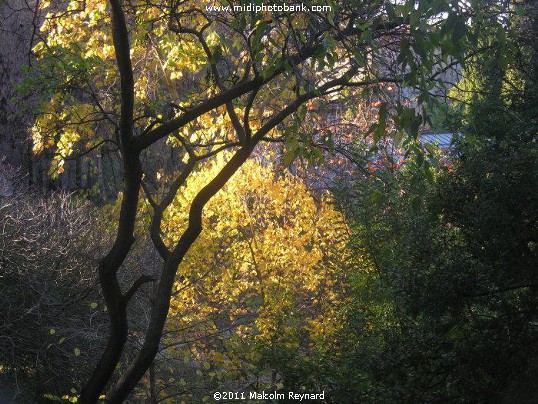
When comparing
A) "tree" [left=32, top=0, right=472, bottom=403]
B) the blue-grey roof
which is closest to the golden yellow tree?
the blue-grey roof

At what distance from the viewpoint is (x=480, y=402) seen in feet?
27.0

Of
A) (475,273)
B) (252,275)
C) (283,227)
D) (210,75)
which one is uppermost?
(210,75)

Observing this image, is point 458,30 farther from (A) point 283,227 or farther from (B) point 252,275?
(A) point 283,227

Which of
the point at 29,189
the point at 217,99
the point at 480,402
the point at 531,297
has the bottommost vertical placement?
the point at 480,402

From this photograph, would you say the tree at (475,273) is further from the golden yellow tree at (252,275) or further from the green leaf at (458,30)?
the green leaf at (458,30)

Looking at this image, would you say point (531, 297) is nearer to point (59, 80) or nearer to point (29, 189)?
point (59, 80)

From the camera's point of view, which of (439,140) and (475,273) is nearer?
(475,273)

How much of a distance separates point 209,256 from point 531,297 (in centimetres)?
464

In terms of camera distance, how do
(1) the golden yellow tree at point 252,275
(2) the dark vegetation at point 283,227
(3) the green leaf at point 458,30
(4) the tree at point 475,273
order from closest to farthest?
(3) the green leaf at point 458,30, (2) the dark vegetation at point 283,227, (4) the tree at point 475,273, (1) the golden yellow tree at point 252,275

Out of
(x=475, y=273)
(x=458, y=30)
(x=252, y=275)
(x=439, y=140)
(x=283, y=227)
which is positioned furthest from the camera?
(x=439, y=140)

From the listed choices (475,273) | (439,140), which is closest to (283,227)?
(475,273)

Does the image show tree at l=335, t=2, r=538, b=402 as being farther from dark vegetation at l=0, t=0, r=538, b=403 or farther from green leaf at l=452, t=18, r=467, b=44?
green leaf at l=452, t=18, r=467, b=44

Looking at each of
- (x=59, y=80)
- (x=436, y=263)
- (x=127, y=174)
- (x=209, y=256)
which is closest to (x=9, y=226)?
(x=209, y=256)

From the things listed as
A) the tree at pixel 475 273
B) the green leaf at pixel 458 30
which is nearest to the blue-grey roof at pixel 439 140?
the tree at pixel 475 273
